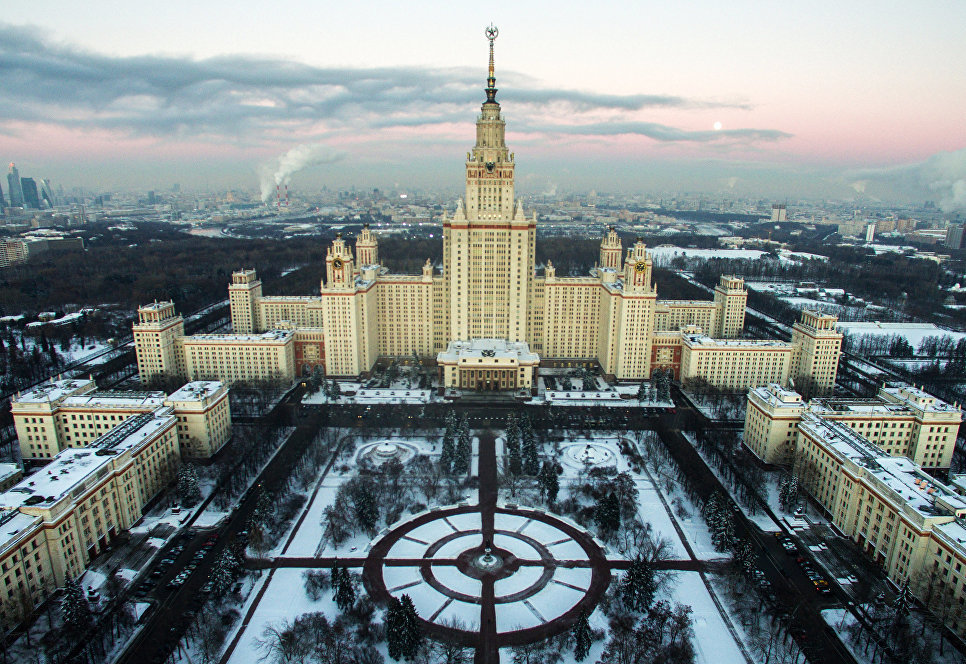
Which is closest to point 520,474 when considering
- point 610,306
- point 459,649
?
point 459,649

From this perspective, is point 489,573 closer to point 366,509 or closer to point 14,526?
point 366,509

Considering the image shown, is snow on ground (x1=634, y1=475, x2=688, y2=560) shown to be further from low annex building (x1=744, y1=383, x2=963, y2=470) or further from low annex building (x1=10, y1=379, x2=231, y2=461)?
low annex building (x1=10, y1=379, x2=231, y2=461)

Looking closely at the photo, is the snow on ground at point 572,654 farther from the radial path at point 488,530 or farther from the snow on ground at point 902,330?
the snow on ground at point 902,330

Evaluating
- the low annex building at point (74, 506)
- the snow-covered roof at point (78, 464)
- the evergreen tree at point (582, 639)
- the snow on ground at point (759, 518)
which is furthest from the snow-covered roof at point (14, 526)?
the snow on ground at point (759, 518)

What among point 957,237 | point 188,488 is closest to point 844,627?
point 188,488

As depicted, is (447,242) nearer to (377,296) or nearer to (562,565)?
(377,296)

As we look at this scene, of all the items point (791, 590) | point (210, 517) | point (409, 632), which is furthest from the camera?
point (210, 517)
